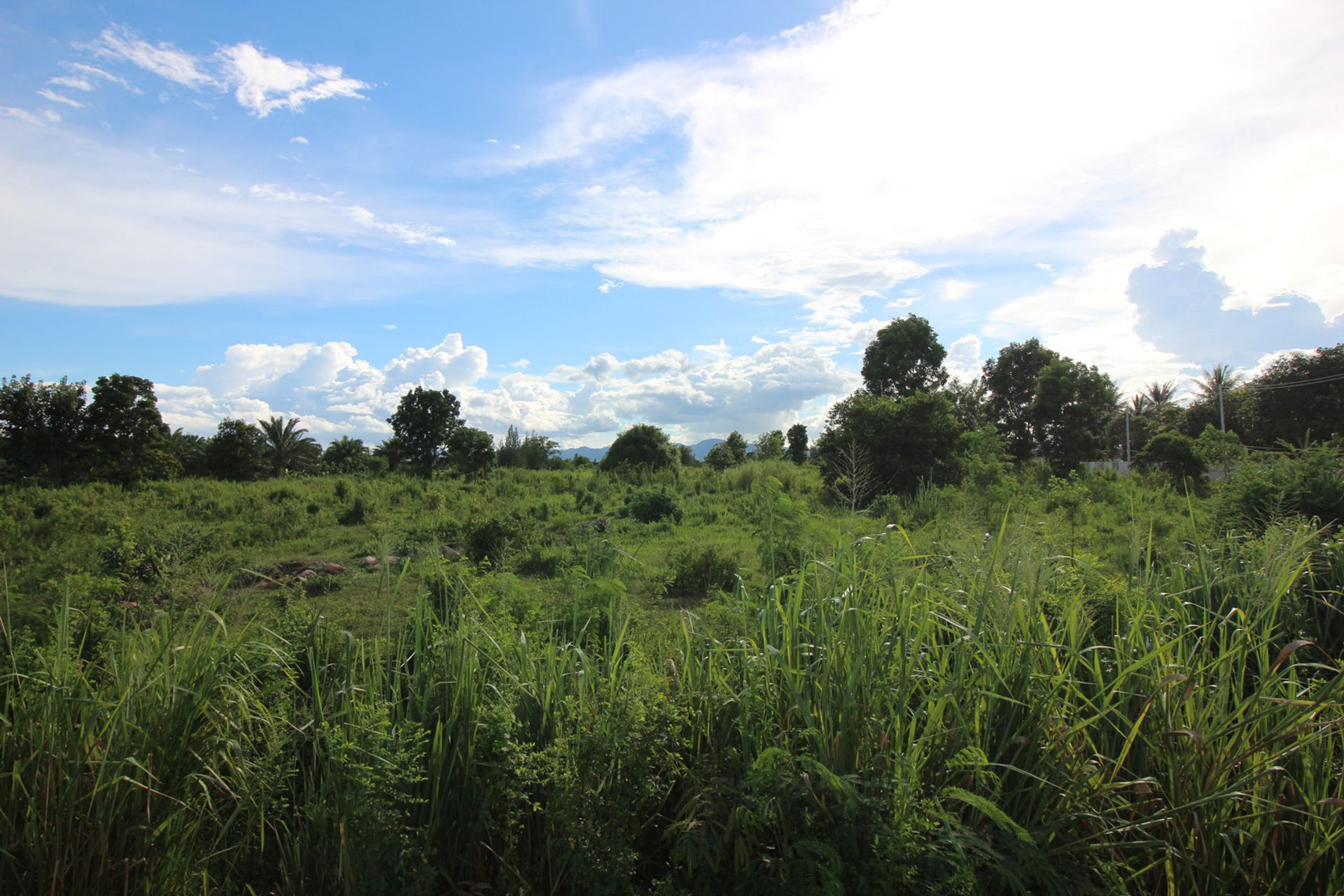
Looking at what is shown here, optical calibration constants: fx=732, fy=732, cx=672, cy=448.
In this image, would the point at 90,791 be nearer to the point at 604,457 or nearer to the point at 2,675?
the point at 2,675

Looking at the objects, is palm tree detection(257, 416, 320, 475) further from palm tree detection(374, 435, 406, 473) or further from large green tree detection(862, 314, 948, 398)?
large green tree detection(862, 314, 948, 398)

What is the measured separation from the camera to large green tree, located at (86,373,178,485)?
1775cm

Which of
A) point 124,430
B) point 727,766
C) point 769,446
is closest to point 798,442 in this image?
point 769,446

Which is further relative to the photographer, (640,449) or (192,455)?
(192,455)

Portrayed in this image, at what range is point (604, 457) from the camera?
2233 cm

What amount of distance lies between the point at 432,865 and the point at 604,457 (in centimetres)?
2038

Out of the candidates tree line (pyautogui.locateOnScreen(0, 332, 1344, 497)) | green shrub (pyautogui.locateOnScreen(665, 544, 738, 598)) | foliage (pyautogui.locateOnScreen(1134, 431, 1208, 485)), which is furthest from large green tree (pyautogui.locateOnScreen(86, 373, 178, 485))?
foliage (pyautogui.locateOnScreen(1134, 431, 1208, 485))

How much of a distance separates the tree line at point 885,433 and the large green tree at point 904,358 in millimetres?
43

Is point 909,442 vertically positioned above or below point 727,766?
above

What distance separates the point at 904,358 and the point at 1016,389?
806 centimetres

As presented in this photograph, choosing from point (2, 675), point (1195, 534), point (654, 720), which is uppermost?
point (1195, 534)

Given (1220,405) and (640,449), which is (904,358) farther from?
(1220,405)

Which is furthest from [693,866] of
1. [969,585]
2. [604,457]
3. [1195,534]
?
[604,457]

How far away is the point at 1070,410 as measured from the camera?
2531 cm
